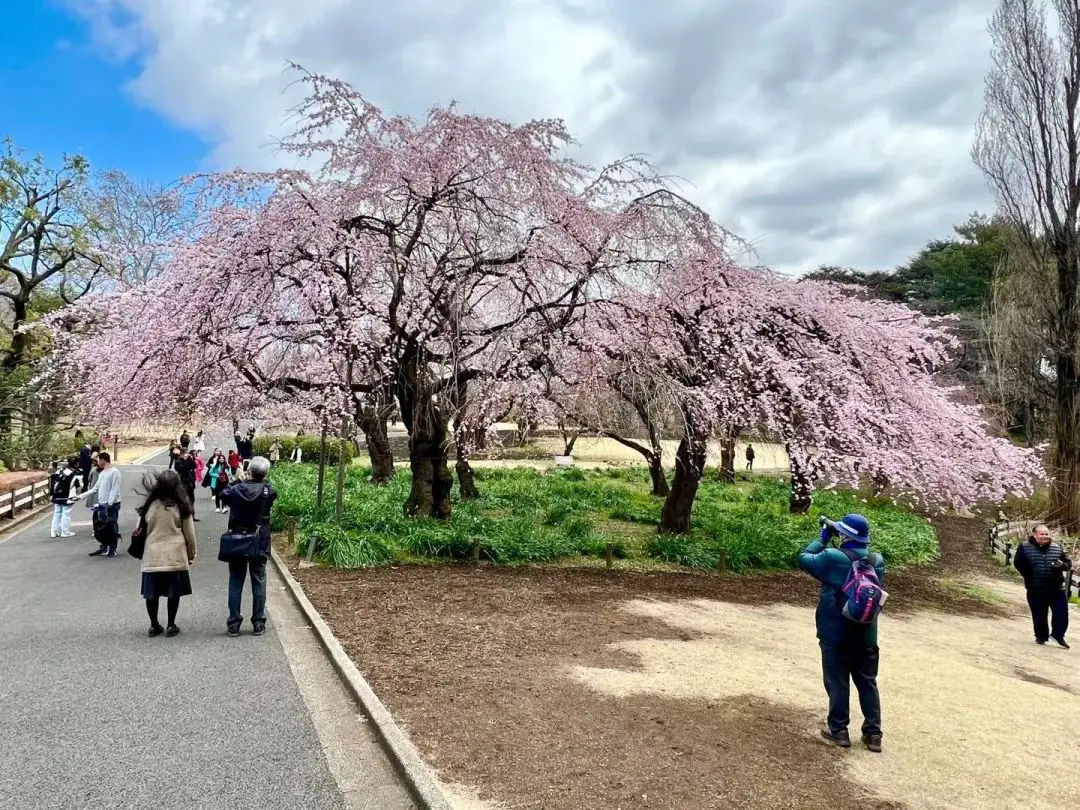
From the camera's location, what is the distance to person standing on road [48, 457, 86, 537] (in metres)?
11.4

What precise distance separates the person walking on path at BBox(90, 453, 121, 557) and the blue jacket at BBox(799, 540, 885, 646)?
32.0 ft

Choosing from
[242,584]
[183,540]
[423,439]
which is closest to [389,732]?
[242,584]

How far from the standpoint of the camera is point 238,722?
4.43 metres

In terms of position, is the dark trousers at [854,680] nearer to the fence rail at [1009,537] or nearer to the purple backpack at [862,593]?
the purple backpack at [862,593]

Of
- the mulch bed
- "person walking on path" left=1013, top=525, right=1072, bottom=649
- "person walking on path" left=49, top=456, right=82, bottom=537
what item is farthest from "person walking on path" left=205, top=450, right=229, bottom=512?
"person walking on path" left=1013, top=525, right=1072, bottom=649

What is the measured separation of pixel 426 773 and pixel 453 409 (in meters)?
7.84

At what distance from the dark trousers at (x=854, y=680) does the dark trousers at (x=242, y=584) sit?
4.83 m

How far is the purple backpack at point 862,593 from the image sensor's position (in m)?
4.25

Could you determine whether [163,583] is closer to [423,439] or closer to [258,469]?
[258,469]

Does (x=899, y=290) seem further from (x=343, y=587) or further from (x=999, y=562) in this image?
(x=343, y=587)

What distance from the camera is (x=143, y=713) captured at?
4.50m

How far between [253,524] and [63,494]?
7468mm

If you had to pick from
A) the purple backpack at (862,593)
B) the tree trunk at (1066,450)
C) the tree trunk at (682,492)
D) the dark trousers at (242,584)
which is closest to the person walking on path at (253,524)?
the dark trousers at (242,584)

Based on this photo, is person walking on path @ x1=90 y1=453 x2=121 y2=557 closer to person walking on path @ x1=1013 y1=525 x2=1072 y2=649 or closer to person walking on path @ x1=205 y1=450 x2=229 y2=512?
person walking on path @ x1=205 y1=450 x2=229 y2=512
